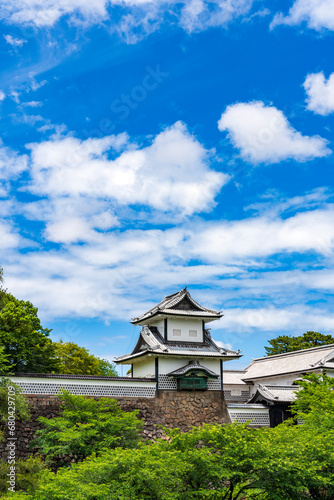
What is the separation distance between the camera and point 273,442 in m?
16.7

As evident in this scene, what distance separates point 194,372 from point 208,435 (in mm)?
12179

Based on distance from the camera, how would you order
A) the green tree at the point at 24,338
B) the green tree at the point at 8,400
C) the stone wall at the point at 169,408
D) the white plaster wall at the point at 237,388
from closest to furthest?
the green tree at the point at 8,400 → the stone wall at the point at 169,408 → the green tree at the point at 24,338 → the white plaster wall at the point at 237,388

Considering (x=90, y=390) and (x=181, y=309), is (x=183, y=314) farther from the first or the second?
(x=90, y=390)

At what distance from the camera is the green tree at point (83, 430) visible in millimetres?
20547

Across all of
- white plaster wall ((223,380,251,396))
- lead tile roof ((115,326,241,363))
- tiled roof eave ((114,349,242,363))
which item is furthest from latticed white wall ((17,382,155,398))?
white plaster wall ((223,380,251,396))

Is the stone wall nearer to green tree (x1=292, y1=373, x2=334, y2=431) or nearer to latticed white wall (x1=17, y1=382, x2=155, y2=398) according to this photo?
latticed white wall (x1=17, y1=382, x2=155, y2=398)

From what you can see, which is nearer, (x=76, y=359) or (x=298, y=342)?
(x=76, y=359)

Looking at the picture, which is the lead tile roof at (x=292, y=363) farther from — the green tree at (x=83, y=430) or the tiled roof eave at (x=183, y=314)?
the green tree at (x=83, y=430)

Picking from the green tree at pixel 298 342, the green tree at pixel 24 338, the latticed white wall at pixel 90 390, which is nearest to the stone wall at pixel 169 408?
the latticed white wall at pixel 90 390

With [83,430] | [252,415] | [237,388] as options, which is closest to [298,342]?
[237,388]

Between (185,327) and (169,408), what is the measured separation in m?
5.10

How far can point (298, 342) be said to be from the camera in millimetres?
58438

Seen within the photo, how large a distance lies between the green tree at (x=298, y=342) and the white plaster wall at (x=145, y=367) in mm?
31317

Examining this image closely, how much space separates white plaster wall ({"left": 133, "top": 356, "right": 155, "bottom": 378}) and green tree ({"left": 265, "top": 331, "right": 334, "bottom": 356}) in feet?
103
